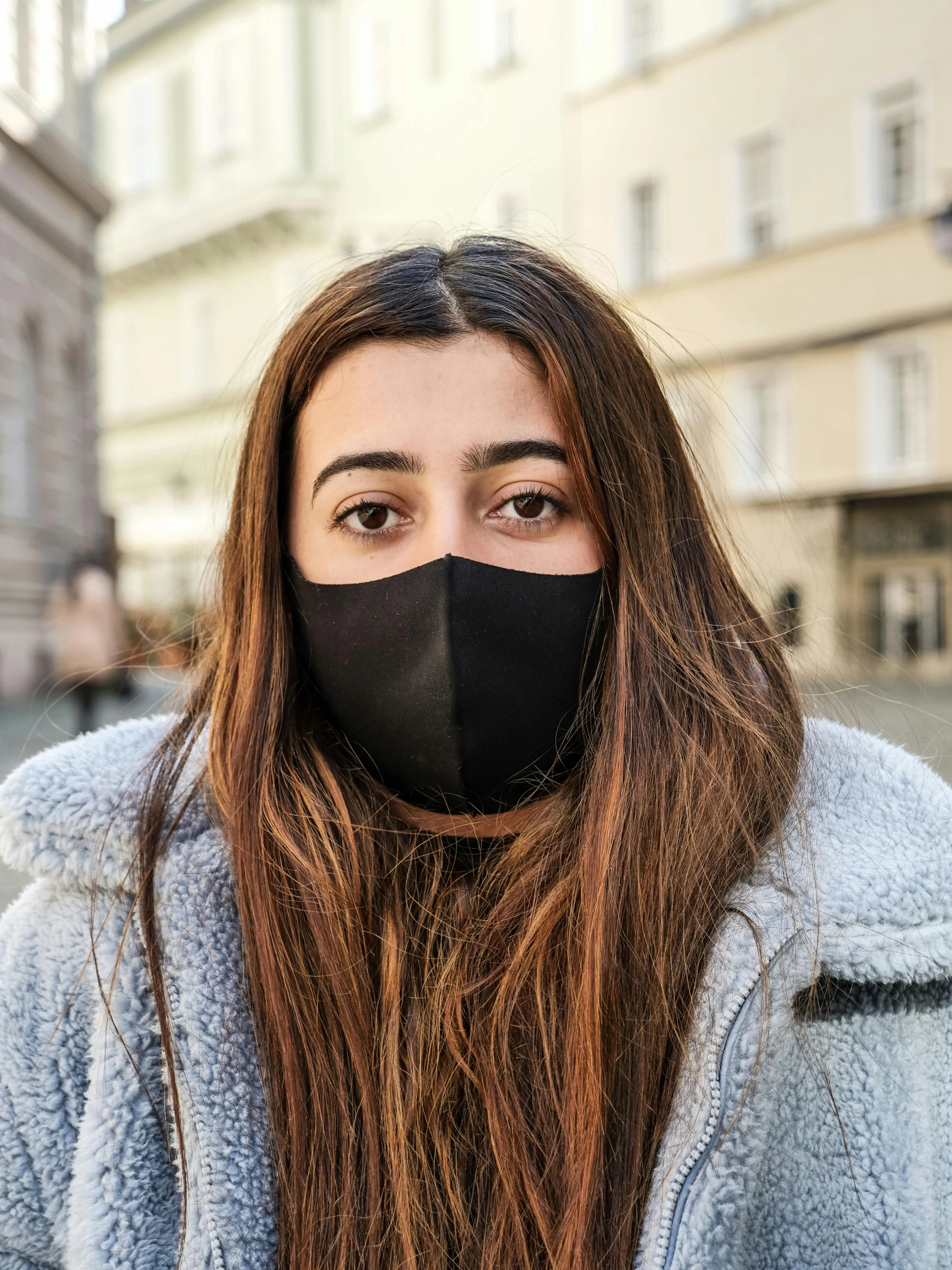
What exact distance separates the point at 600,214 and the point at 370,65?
19.1ft

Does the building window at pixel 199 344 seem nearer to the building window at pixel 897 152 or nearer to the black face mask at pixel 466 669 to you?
the building window at pixel 897 152

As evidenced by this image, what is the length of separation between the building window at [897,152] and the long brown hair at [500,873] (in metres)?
14.2

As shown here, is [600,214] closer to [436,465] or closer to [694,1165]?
[436,465]

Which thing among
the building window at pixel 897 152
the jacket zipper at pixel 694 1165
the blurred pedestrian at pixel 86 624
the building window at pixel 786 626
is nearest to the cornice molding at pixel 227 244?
the building window at pixel 897 152

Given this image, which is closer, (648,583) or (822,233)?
(648,583)

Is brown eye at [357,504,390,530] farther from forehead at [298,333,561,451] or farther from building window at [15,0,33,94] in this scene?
building window at [15,0,33,94]

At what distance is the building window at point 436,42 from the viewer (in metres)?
18.4

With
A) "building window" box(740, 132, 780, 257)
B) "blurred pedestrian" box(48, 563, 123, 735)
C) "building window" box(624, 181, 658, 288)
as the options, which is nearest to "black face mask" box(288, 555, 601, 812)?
"blurred pedestrian" box(48, 563, 123, 735)

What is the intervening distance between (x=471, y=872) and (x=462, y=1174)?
34 centimetres

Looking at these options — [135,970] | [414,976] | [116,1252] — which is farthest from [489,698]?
[116,1252]

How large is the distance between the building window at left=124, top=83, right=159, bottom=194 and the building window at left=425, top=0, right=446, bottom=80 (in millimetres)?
6652

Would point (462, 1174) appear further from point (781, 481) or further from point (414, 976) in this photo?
point (781, 481)

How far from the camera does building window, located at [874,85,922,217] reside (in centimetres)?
1389

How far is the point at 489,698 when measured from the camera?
4.75 feet
